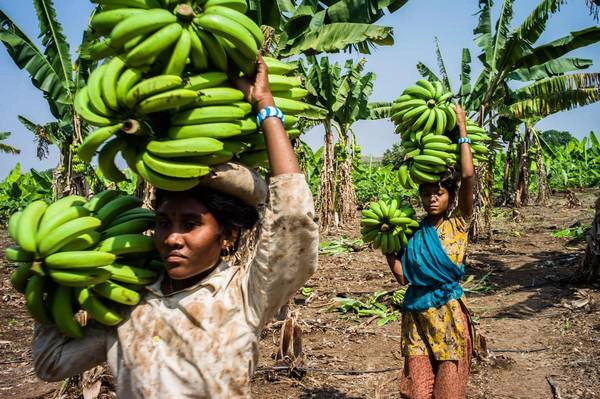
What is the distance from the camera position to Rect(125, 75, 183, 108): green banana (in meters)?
1.53

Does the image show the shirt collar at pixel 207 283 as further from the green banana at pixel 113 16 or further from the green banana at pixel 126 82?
the green banana at pixel 113 16

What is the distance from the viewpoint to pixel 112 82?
164 centimetres

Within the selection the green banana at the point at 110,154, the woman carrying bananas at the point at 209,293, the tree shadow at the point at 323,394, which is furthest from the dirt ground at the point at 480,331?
the green banana at the point at 110,154

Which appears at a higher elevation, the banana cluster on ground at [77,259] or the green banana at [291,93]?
the green banana at [291,93]

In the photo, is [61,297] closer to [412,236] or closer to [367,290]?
[412,236]

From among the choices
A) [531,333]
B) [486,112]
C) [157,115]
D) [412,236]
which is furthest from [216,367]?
[486,112]

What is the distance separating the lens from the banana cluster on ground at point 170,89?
156 centimetres

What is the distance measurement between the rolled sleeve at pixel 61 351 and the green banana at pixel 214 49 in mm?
1011

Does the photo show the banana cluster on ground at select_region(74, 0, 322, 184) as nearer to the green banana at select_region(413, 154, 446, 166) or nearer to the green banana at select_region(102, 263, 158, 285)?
the green banana at select_region(102, 263, 158, 285)

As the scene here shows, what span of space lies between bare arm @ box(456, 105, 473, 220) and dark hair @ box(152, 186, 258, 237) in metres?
1.91

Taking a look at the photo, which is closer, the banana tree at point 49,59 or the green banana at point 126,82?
the green banana at point 126,82

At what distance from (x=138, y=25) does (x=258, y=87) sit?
0.41 meters

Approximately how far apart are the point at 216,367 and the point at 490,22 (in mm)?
11406

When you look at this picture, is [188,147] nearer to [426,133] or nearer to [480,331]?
[426,133]
